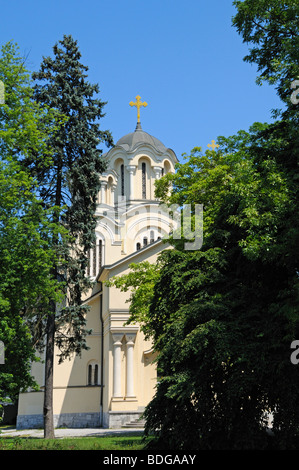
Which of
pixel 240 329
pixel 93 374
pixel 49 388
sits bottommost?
pixel 49 388

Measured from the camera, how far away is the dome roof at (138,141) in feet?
133

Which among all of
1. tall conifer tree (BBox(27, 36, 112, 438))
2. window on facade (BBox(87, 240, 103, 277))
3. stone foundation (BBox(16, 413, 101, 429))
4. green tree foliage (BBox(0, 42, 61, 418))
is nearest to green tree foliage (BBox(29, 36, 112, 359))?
tall conifer tree (BBox(27, 36, 112, 438))

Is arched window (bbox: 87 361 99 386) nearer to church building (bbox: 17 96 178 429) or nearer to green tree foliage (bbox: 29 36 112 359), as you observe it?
church building (bbox: 17 96 178 429)

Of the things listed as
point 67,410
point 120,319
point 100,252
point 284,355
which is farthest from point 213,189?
point 100,252

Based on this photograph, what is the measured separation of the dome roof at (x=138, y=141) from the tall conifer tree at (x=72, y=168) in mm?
16706

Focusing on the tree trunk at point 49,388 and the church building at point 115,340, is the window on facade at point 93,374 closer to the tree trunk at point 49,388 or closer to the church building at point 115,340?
the church building at point 115,340

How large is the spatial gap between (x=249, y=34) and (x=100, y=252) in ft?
85.4

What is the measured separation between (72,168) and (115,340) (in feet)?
34.6

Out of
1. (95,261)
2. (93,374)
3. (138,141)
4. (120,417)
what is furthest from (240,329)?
(138,141)

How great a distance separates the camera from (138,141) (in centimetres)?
4159

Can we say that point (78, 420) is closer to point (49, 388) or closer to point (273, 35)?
point (49, 388)

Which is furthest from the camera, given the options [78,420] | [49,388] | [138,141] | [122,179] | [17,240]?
[138,141]

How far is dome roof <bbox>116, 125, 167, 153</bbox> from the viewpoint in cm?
4065
